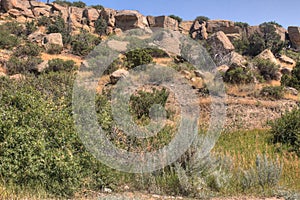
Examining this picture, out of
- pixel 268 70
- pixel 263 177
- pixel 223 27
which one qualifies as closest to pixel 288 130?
pixel 263 177

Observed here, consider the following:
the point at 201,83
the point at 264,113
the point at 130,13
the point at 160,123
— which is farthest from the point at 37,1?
the point at 160,123

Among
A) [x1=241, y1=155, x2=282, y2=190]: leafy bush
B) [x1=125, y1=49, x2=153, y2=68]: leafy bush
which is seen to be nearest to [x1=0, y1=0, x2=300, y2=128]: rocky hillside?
[x1=125, y1=49, x2=153, y2=68]: leafy bush

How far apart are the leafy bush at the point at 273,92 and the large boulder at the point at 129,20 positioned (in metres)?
22.2

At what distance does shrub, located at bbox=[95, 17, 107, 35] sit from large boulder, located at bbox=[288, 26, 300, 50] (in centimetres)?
2222

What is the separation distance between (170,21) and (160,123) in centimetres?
3355

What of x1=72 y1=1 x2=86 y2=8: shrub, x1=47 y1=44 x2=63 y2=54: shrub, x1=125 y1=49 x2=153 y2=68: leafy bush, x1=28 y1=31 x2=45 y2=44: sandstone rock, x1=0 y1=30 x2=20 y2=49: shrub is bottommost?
x1=125 y1=49 x2=153 y2=68: leafy bush

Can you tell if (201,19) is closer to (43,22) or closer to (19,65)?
(43,22)

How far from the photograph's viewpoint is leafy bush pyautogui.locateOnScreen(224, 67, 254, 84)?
605 inches

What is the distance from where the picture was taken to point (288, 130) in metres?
8.43

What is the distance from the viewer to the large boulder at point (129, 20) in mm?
34375

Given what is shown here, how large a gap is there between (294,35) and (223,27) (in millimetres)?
8506

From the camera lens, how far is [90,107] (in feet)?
17.1

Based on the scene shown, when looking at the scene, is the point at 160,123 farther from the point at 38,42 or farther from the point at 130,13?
the point at 130,13

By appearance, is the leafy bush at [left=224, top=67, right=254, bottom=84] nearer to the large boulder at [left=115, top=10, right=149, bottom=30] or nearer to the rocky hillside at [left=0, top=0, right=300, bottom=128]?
the rocky hillside at [left=0, top=0, right=300, bottom=128]
